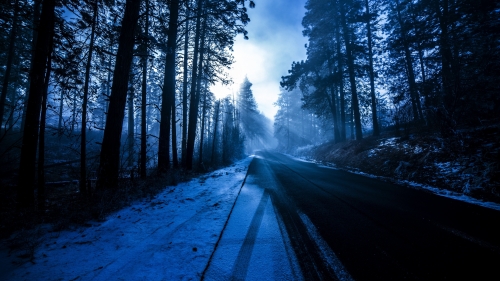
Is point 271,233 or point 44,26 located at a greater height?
point 44,26

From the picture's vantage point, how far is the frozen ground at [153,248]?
186 cm

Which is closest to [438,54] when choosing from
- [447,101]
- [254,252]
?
[447,101]

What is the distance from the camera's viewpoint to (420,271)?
1857 millimetres

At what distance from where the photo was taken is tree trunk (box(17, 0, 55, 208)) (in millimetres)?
4585

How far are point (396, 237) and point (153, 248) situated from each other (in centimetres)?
329

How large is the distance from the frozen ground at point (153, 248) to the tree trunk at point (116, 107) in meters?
1.68

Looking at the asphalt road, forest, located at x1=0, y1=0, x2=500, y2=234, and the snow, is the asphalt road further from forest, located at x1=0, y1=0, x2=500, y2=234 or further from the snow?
forest, located at x1=0, y1=0, x2=500, y2=234

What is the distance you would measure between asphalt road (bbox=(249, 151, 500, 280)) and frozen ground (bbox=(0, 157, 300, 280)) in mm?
471

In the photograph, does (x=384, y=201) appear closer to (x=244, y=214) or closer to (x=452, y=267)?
(x=452, y=267)

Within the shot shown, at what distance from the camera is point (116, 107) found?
5.05 metres

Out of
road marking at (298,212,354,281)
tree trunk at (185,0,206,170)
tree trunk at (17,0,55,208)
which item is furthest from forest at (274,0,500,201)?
tree trunk at (17,0,55,208)

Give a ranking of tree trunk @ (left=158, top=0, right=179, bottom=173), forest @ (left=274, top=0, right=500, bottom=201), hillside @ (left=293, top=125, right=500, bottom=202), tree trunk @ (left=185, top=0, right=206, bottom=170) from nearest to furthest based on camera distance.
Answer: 1. hillside @ (left=293, top=125, right=500, bottom=202)
2. forest @ (left=274, top=0, right=500, bottom=201)
3. tree trunk @ (left=158, top=0, right=179, bottom=173)
4. tree trunk @ (left=185, top=0, right=206, bottom=170)

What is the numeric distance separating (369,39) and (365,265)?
20.4 m

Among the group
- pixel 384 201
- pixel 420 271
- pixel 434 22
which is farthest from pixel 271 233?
pixel 434 22
